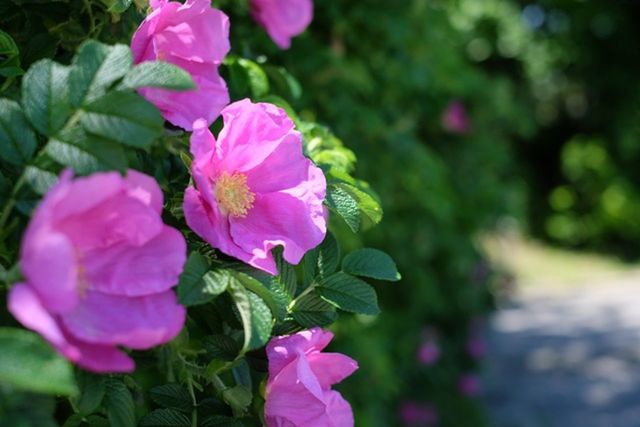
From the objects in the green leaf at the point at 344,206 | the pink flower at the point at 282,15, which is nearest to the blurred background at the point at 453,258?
the pink flower at the point at 282,15

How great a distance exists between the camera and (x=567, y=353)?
7.61 m

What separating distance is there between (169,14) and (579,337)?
25.3 ft

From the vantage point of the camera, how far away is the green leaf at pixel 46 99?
710mm

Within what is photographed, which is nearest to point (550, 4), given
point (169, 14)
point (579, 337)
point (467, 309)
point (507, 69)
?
point (507, 69)

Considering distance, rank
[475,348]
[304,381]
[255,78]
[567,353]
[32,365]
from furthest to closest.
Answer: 1. [567,353]
2. [475,348]
3. [255,78]
4. [304,381]
5. [32,365]

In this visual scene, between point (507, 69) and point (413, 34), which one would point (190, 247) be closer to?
point (413, 34)

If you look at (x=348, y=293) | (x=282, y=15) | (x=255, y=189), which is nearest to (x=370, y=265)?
(x=348, y=293)

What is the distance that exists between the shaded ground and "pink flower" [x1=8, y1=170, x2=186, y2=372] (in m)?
5.20

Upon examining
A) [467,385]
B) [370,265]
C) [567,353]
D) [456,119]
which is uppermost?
[370,265]

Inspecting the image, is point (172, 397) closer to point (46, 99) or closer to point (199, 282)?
point (199, 282)

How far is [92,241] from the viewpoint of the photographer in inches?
26.4

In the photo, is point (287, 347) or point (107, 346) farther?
point (287, 347)

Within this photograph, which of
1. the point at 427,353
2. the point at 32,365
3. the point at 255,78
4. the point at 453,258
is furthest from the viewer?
the point at 427,353

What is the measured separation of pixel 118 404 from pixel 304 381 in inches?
6.3
